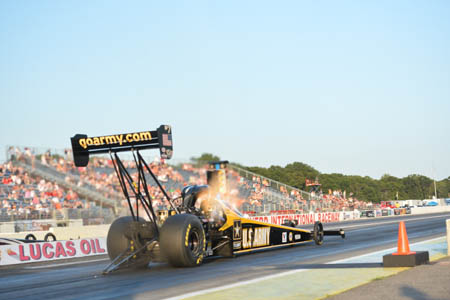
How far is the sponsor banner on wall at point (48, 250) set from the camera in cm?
1741

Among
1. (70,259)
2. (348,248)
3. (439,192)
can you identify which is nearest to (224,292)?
(348,248)

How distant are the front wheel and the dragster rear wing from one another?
1412 millimetres

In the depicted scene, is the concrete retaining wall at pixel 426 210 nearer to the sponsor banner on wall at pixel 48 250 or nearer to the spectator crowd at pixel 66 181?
the spectator crowd at pixel 66 181

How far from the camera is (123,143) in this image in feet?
39.4

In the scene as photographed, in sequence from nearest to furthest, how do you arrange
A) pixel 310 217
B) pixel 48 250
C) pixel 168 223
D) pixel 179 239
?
pixel 179 239 < pixel 168 223 < pixel 48 250 < pixel 310 217

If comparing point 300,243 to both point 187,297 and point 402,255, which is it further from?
point 187,297

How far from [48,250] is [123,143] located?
844 centimetres

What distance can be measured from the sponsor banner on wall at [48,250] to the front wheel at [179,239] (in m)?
7.55

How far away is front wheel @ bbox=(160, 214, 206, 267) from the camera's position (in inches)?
464

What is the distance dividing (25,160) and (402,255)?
26184 mm

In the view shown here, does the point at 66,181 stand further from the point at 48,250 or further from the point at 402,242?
the point at 402,242

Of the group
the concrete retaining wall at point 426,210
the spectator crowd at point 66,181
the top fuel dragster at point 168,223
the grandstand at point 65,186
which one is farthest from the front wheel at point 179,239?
the concrete retaining wall at point 426,210

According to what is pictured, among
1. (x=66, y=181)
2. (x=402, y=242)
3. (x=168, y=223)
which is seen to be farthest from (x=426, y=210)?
(x=168, y=223)

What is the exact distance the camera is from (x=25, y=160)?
32219mm
